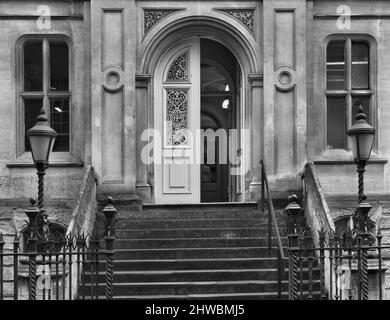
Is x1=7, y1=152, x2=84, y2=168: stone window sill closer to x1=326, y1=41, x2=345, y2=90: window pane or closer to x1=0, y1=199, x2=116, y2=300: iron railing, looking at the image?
x1=0, y1=199, x2=116, y2=300: iron railing

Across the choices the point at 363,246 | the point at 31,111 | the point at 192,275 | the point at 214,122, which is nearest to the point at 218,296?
the point at 192,275

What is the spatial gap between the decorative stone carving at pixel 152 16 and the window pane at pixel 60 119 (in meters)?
2.07

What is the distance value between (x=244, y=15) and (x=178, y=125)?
235cm

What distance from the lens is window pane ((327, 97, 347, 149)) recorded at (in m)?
15.9

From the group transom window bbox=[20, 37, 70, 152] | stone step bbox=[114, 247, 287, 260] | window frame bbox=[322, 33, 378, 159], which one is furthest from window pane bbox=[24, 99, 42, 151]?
window frame bbox=[322, 33, 378, 159]

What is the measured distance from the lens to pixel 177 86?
51.8 ft

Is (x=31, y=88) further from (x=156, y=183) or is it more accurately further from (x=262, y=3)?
(x=262, y=3)

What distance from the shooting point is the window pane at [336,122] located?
1591 cm

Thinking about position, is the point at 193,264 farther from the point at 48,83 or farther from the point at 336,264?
the point at 48,83

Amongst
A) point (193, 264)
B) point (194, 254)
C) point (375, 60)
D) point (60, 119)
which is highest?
point (375, 60)

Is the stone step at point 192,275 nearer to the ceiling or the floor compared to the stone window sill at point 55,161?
nearer to the floor

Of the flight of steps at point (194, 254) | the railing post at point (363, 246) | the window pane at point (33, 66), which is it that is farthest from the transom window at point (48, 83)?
the railing post at point (363, 246)

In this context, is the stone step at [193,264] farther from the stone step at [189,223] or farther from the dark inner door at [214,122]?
the dark inner door at [214,122]

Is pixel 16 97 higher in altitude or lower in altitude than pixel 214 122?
higher
